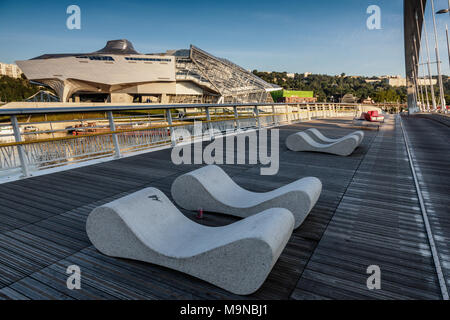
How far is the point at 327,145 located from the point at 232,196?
17.3 feet

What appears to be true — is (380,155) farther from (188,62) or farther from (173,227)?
(188,62)

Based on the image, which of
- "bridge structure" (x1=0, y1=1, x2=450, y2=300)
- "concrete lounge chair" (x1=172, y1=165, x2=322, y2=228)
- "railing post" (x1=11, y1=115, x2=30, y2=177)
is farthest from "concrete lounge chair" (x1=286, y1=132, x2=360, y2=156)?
"railing post" (x1=11, y1=115, x2=30, y2=177)

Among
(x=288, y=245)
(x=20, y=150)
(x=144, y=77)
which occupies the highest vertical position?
(x=144, y=77)

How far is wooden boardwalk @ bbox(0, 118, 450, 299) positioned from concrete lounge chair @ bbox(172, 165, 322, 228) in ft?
0.59

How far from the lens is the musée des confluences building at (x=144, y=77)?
216ft

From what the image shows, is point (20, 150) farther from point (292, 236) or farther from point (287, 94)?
point (287, 94)

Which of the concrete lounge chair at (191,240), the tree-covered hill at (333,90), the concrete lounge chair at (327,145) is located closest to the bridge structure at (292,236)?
the concrete lounge chair at (191,240)

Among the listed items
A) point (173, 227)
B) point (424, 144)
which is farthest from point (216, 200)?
point (424, 144)

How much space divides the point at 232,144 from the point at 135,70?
68.5 metres

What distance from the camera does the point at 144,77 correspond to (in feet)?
238

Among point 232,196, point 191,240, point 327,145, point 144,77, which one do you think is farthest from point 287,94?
point 191,240

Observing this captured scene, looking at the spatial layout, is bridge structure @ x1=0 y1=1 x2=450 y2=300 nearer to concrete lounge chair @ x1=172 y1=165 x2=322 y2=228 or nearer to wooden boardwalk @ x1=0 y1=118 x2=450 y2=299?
wooden boardwalk @ x1=0 y1=118 x2=450 y2=299

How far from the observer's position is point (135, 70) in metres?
71.1
